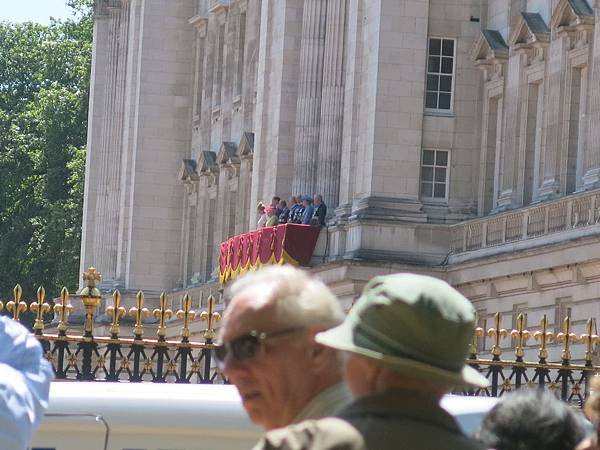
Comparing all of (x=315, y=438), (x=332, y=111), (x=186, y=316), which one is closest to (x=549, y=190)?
(x=332, y=111)

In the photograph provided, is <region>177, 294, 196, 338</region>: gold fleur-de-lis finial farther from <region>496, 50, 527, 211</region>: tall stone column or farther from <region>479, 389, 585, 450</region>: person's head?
<region>479, 389, 585, 450</region>: person's head

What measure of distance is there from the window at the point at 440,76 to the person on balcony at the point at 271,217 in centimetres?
380

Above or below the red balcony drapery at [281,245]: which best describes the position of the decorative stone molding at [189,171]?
above

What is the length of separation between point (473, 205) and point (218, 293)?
13.7 m

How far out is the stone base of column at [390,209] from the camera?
3859 cm

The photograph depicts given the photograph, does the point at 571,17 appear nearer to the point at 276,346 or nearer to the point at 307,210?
the point at 307,210

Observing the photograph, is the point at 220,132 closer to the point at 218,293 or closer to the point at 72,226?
the point at 218,293

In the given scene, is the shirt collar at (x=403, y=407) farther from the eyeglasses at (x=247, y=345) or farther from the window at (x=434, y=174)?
the window at (x=434, y=174)

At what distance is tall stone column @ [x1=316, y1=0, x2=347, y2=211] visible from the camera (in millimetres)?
42469

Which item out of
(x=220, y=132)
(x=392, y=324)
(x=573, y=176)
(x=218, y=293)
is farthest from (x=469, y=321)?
(x=220, y=132)

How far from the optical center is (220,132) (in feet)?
188

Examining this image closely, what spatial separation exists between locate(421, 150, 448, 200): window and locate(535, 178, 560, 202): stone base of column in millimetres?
4416

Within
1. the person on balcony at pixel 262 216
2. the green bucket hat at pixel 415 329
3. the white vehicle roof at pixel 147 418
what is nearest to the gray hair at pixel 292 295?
the green bucket hat at pixel 415 329

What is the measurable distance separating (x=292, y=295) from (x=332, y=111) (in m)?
37.0
